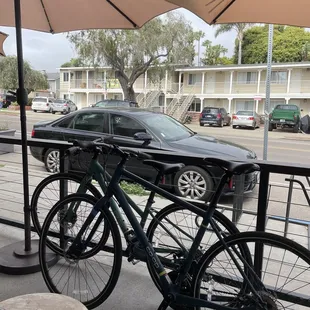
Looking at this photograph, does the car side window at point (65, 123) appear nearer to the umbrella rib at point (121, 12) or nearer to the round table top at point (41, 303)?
the umbrella rib at point (121, 12)

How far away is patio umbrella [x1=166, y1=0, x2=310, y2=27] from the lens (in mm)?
2172

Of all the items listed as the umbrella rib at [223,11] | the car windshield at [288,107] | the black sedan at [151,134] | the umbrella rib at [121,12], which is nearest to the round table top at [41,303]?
the umbrella rib at [223,11]

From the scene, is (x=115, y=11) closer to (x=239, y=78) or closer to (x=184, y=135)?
(x=184, y=135)

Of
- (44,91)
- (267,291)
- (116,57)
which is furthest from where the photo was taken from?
(44,91)

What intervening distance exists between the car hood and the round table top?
408cm

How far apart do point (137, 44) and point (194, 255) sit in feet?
74.1

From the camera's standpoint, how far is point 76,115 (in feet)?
22.3

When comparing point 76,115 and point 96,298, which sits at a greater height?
point 76,115

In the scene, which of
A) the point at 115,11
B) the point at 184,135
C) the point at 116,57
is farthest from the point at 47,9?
the point at 116,57

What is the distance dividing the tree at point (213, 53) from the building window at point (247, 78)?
15549 millimetres

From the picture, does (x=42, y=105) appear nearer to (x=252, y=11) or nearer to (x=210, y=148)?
(x=210, y=148)

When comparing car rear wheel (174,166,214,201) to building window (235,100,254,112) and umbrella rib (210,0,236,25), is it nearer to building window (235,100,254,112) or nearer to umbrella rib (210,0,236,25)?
umbrella rib (210,0,236,25)

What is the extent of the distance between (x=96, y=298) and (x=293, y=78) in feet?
90.7

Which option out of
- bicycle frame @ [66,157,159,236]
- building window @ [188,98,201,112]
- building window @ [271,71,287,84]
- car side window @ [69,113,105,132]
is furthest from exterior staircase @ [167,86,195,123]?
bicycle frame @ [66,157,159,236]
